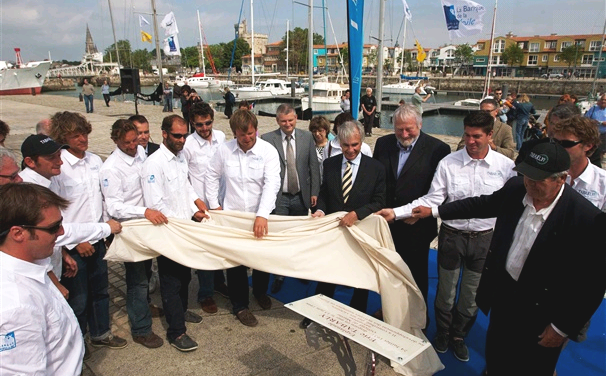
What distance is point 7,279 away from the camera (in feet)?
4.91

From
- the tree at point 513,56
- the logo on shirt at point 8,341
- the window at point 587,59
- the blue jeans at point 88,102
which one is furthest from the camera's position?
the tree at point 513,56

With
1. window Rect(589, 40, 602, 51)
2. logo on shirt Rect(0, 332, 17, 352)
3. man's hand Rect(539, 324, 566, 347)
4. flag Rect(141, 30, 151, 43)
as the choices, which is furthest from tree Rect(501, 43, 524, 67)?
logo on shirt Rect(0, 332, 17, 352)

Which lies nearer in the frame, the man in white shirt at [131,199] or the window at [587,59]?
the man in white shirt at [131,199]

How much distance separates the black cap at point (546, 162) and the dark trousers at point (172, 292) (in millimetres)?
2809

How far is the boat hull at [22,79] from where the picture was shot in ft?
141

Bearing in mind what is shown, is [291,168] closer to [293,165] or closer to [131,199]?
[293,165]

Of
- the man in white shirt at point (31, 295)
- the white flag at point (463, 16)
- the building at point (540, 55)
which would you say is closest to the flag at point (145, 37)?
the white flag at point (463, 16)

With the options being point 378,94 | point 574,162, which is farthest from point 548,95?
point 574,162

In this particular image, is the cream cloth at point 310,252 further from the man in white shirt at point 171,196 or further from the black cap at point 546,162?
the black cap at point 546,162

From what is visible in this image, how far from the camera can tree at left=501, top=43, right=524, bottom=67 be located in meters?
78.7

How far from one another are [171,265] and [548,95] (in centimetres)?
6237

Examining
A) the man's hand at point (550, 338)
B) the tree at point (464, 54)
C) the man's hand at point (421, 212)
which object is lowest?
the man's hand at point (550, 338)

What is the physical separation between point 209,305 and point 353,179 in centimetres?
206

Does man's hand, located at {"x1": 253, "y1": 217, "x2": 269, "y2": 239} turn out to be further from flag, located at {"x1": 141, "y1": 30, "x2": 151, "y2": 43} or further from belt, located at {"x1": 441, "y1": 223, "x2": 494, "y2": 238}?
flag, located at {"x1": 141, "y1": 30, "x2": 151, "y2": 43}
